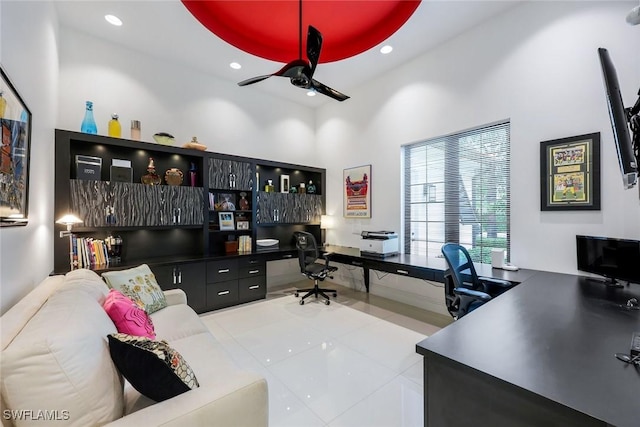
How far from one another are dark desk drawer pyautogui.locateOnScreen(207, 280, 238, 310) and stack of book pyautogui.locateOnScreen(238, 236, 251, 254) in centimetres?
57

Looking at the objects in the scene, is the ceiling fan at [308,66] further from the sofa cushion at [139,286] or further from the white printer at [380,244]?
the sofa cushion at [139,286]

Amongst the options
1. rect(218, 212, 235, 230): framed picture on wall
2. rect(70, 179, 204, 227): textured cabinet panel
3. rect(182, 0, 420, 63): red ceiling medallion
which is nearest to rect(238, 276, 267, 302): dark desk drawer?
rect(218, 212, 235, 230): framed picture on wall

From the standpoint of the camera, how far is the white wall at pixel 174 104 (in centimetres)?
318

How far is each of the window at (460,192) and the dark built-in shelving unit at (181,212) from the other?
212 centimetres

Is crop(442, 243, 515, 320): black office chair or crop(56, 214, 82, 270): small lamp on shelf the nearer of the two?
crop(442, 243, 515, 320): black office chair

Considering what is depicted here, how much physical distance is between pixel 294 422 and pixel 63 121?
4.12m

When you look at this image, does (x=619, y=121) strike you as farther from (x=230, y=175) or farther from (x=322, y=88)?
(x=230, y=175)

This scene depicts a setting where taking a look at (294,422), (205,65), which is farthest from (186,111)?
(294,422)

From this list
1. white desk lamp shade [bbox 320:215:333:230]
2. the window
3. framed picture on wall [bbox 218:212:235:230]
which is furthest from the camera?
white desk lamp shade [bbox 320:215:333:230]

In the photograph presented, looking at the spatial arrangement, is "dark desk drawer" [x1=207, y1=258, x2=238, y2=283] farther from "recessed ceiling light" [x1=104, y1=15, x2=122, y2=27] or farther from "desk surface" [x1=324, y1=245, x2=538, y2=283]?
"recessed ceiling light" [x1=104, y1=15, x2=122, y2=27]

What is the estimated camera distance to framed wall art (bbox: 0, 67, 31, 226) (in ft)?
4.17

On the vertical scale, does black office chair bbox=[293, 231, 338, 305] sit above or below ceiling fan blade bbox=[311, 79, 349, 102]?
below

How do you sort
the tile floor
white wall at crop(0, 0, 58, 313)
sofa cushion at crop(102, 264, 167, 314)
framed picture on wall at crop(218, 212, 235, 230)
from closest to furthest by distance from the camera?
white wall at crop(0, 0, 58, 313) < the tile floor < sofa cushion at crop(102, 264, 167, 314) < framed picture on wall at crop(218, 212, 235, 230)

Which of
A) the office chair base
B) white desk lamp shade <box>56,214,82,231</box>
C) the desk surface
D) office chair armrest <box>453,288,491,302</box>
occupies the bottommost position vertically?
the office chair base
